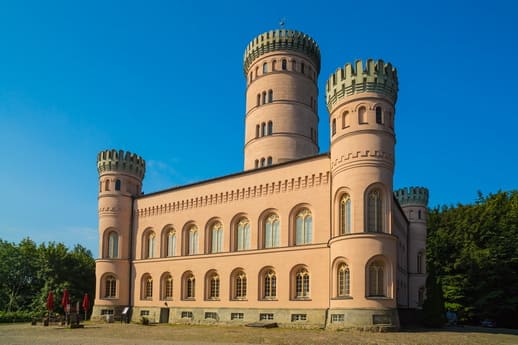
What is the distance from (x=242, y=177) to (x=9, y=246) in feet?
107

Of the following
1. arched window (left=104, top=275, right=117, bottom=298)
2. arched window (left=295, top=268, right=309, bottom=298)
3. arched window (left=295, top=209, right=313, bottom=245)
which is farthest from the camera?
arched window (left=104, top=275, right=117, bottom=298)

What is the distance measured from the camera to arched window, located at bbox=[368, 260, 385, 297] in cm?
3117

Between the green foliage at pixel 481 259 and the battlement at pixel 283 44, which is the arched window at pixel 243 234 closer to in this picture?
the battlement at pixel 283 44

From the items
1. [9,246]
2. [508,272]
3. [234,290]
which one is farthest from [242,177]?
[9,246]

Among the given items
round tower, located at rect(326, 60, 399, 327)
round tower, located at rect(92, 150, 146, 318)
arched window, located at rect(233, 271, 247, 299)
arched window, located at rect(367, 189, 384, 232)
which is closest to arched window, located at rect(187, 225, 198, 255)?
arched window, located at rect(233, 271, 247, 299)

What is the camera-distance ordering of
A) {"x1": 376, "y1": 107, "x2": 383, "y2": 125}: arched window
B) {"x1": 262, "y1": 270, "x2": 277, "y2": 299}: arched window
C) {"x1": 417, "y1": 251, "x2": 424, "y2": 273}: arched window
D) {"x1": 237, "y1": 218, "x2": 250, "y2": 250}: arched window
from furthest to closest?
1. {"x1": 417, "y1": 251, "x2": 424, "y2": 273}: arched window
2. {"x1": 237, "y1": 218, "x2": 250, "y2": 250}: arched window
3. {"x1": 262, "y1": 270, "x2": 277, "y2": 299}: arched window
4. {"x1": 376, "y1": 107, "x2": 383, "y2": 125}: arched window

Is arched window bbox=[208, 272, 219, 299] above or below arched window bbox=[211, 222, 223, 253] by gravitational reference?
below

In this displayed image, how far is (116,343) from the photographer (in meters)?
24.0

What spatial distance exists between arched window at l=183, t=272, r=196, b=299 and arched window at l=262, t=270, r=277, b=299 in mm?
7485

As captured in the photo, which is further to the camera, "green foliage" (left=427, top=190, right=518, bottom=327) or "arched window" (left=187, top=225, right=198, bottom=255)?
"green foliage" (left=427, top=190, right=518, bottom=327)

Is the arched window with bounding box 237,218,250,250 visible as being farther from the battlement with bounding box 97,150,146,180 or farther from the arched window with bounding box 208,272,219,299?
the battlement with bounding box 97,150,146,180

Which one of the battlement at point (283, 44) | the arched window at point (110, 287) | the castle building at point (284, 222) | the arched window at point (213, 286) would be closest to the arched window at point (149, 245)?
the castle building at point (284, 222)

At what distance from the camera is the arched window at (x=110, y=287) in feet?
154

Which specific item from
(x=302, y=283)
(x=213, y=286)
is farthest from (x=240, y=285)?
(x=302, y=283)
